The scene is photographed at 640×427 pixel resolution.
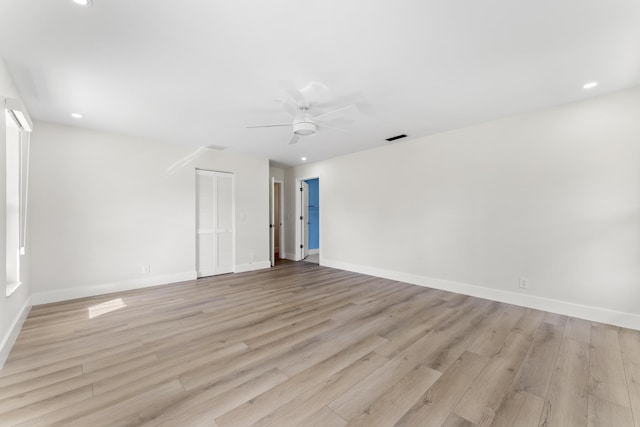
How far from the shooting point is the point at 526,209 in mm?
3424

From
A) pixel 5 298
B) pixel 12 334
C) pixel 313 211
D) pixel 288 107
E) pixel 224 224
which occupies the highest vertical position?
pixel 288 107

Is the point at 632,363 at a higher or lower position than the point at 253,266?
lower

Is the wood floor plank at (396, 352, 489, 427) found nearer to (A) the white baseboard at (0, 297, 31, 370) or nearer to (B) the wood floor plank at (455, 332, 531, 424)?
(B) the wood floor plank at (455, 332, 531, 424)

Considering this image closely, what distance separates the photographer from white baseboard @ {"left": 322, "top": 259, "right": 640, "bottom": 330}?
2836 millimetres

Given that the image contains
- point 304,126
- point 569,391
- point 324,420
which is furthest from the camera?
point 304,126

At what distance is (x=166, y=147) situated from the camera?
4.64 m

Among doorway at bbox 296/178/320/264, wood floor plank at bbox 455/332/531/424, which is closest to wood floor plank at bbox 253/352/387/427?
wood floor plank at bbox 455/332/531/424

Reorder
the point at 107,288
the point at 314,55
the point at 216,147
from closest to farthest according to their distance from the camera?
1. the point at 314,55
2. the point at 107,288
3. the point at 216,147

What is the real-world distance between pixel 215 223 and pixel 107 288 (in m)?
1.95

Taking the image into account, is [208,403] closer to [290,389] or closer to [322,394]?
[290,389]

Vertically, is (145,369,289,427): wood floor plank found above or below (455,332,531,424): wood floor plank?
above

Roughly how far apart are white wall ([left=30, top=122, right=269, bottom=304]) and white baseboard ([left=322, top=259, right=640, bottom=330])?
3.94 metres

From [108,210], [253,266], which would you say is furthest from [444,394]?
[108,210]

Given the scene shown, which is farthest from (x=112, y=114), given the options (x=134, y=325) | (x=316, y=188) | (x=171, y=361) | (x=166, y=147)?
(x=316, y=188)
